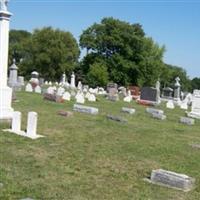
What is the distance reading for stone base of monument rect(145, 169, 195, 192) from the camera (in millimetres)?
7027

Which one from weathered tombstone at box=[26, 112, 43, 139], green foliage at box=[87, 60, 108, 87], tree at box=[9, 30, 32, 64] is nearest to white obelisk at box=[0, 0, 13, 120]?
weathered tombstone at box=[26, 112, 43, 139]

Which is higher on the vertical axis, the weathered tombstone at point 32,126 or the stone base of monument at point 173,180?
the weathered tombstone at point 32,126

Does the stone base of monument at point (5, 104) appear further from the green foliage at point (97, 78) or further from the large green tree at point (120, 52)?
the large green tree at point (120, 52)

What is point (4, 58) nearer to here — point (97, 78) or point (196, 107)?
point (196, 107)

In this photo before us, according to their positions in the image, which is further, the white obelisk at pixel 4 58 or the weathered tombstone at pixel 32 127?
the white obelisk at pixel 4 58

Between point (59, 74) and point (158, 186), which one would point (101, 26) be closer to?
point (59, 74)

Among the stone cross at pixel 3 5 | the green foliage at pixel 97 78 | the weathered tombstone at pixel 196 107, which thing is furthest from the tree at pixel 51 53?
the stone cross at pixel 3 5

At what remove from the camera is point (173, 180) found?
23.4 ft

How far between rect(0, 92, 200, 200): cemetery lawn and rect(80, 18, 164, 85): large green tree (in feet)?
153

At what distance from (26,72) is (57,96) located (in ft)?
161

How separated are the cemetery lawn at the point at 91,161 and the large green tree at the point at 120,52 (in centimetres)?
4669

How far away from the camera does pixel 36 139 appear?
32.8 ft

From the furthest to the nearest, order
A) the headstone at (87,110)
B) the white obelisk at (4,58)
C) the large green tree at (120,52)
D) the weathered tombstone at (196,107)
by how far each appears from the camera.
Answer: the large green tree at (120,52) < the weathered tombstone at (196,107) < the headstone at (87,110) < the white obelisk at (4,58)

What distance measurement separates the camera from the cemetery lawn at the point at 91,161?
645 cm
